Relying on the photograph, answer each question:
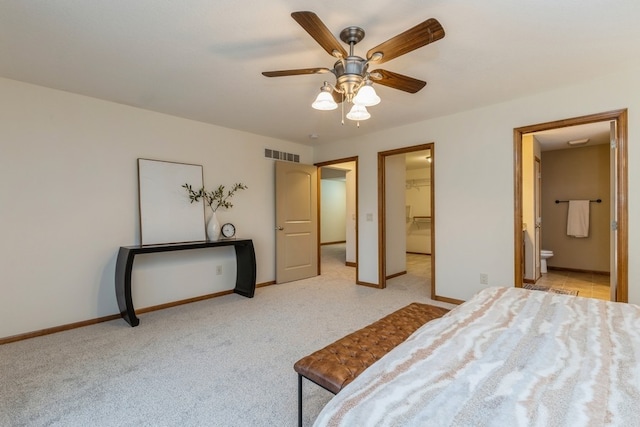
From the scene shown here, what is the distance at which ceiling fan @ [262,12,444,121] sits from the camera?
1.49 meters

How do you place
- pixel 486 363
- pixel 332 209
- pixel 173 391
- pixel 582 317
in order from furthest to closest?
pixel 332 209, pixel 173 391, pixel 582 317, pixel 486 363

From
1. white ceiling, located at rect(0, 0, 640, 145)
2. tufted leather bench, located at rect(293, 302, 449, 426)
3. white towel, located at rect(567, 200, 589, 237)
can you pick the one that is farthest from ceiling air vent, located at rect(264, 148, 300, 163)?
white towel, located at rect(567, 200, 589, 237)

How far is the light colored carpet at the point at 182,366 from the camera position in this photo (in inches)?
69.8

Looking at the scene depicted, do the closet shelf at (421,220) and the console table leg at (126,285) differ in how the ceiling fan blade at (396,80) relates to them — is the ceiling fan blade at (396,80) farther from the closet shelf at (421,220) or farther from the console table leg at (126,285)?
the closet shelf at (421,220)

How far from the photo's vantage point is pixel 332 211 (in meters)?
10.5

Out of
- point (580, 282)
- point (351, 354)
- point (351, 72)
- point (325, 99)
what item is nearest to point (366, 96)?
point (351, 72)

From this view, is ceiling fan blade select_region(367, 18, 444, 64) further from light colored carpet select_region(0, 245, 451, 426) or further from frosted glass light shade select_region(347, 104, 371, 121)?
light colored carpet select_region(0, 245, 451, 426)

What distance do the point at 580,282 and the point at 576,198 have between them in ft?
5.52

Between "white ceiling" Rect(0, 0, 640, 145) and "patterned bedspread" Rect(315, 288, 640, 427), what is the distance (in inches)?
71.3

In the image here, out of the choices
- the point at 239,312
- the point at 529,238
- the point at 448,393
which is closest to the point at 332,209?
the point at 529,238

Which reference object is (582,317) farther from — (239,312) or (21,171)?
(21,171)

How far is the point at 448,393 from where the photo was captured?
0.94 metres

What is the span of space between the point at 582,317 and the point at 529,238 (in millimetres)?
3606

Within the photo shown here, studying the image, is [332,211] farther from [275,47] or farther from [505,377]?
[505,377]
